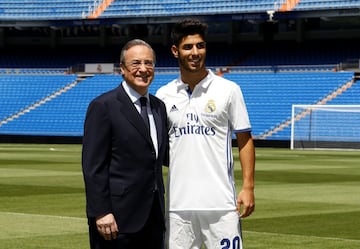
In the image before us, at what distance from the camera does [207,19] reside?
55.6 metres

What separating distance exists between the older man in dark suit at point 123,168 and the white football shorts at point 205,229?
1.17ft

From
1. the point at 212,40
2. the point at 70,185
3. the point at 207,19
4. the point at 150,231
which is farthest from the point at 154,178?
the point at 212,40

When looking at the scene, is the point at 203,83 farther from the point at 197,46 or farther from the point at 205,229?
the point at 205,229

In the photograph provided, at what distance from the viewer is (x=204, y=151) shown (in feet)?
21.6

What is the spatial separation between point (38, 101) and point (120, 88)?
50.6 m

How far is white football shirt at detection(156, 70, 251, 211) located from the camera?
658 centimetres

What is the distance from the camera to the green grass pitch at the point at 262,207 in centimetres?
1241

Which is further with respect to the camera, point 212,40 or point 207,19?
point 212,40

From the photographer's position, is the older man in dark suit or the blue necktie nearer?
the older man in dark suit

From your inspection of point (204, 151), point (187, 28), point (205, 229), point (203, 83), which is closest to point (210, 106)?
point (203, 83)

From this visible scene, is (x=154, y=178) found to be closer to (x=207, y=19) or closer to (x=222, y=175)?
(x=222, y=175)

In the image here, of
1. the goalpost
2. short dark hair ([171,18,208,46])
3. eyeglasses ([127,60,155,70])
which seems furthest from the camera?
the goalpost

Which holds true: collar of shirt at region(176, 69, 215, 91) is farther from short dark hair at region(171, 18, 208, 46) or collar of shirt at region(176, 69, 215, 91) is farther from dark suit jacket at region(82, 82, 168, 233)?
dark suit jacket at region(82, 82, 168, 233)

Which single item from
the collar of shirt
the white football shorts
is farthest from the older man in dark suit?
the collar of shirt
